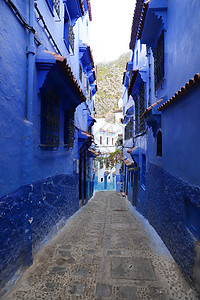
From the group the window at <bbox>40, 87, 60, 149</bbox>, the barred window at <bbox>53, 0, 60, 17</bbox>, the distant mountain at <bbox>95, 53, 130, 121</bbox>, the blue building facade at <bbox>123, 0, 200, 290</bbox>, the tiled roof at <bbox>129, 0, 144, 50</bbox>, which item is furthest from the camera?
the distant mountain at <bbox>95, 53, 130, 121</bbox>

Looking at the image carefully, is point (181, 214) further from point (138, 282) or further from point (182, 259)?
point (138, 282)

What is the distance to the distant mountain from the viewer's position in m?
60.9

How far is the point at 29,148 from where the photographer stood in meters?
4.16

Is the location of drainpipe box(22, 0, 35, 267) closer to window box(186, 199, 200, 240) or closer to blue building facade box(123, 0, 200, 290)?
blue building facade box(123, 0, 200, 290)

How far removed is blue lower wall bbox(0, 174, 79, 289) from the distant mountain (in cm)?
5105

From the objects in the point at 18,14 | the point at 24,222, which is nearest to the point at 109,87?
the point at 18,14

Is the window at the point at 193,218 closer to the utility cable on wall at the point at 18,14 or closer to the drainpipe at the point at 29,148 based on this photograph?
the drainpipe at the point at 29,148

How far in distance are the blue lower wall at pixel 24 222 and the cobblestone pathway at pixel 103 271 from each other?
30 centimetres

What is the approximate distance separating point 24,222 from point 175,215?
3.02 meters

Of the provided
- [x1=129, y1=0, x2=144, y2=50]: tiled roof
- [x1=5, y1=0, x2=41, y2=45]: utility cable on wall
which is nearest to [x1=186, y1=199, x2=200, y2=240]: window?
[x1=5, y1=0, x2=41, y2=45]: utility cable on wall

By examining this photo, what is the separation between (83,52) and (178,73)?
26.0 ft

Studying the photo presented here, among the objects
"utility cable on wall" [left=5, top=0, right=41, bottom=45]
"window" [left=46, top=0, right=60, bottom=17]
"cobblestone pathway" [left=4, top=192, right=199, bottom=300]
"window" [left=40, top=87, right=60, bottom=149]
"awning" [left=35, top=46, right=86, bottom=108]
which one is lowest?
"cobblestone pathway" [left=4, top=192, right=199, bottom=300]

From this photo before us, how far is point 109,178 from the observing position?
106ft

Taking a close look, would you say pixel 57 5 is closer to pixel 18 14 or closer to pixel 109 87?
pixel 18 14
